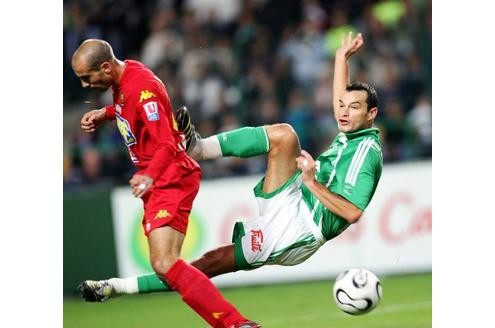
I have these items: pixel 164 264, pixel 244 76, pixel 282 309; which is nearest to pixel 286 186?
pixel 164 264

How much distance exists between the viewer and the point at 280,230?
5.64 m

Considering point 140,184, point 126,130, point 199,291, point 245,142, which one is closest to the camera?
point 140,184

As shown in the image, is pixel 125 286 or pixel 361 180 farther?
pixel 125 286

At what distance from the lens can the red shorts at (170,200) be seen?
17.0 feet

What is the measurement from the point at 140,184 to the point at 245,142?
2.93ft

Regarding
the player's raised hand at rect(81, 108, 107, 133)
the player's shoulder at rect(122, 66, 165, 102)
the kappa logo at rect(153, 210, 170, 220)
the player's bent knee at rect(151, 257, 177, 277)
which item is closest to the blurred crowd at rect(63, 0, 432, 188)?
the player's raised hand at rect(81, 108, 107, 133)

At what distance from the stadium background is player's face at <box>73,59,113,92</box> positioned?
2.08 metres

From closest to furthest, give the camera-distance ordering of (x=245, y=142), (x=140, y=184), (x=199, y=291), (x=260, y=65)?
(x=140, y=184)
(x=199, y=291)
(x=245, y=142)
(x=260, y=65)

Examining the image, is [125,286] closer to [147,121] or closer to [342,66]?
[147,121]

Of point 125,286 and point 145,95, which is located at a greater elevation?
point 145,95

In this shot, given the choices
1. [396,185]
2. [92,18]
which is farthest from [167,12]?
[396,185]
